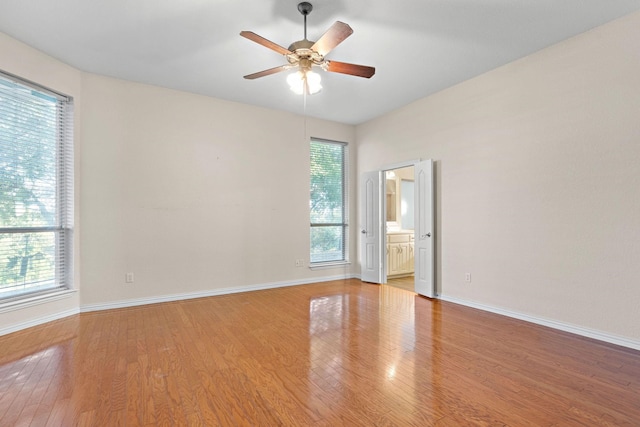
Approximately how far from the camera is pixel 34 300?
3477 mm

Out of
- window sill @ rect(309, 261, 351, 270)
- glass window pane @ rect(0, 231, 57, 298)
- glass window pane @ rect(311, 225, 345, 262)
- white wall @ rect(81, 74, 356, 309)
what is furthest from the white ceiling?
window sill @ rect(309, 261, 351, 270)

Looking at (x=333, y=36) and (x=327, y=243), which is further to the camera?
(x=327, y=243)

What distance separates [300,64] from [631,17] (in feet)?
10.2

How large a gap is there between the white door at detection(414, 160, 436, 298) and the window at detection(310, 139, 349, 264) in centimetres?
168

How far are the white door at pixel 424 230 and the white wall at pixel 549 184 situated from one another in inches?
5.6

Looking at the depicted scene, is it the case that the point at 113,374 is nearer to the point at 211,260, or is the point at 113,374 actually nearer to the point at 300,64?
the point at 211,260

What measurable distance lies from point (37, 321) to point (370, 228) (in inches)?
192

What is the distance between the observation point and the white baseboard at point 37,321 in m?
3.25

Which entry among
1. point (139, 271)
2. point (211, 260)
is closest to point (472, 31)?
point (211, 260)

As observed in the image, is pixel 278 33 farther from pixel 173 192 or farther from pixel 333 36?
pixel 173 192

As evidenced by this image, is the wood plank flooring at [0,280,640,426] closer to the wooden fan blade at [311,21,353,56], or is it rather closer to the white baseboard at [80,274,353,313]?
the white baseboard at [80,274,353,313]

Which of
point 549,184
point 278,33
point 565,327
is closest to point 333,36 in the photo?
point 278,33

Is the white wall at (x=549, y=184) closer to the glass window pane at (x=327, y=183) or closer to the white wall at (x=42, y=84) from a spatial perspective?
the glass window pane at (x=327, y=183)

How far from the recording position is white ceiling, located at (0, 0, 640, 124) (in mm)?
2779
